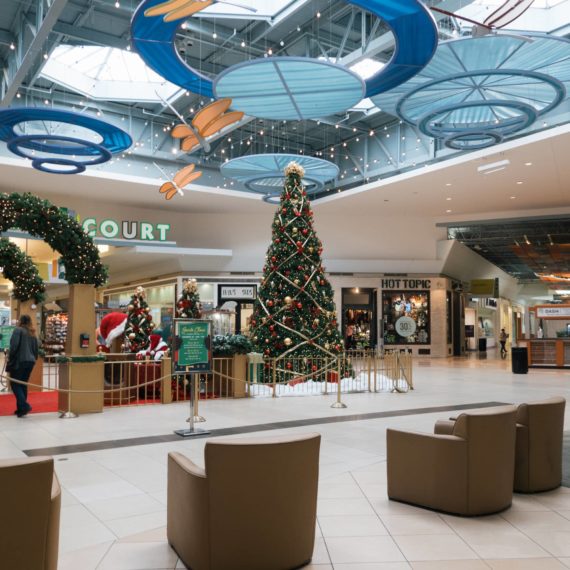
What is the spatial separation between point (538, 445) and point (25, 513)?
12.6 feet

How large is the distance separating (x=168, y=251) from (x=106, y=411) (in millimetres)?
14241

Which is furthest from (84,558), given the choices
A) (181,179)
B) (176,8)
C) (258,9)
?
(181,179)

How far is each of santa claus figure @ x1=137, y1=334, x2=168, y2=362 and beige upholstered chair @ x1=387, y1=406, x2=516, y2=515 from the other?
309 inches

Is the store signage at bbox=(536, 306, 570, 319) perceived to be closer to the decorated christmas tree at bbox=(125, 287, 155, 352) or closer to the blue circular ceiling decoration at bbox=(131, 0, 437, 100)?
the blue circular ceiling decoration at bbox=(131, 0, 437, 100)

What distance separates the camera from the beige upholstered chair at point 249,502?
3121 mm

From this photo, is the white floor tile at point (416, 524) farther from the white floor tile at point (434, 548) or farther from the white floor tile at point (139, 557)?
the white floor tile at point (139, 557)

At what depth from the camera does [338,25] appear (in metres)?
14.8

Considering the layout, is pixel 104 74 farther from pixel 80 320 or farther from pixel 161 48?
pixel 80 320

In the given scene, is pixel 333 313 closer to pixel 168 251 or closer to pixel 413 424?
pixel 413 424

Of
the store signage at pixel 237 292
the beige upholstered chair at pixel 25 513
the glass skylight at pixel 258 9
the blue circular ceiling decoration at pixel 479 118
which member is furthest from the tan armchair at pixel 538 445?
the store signage at pixel 237 292

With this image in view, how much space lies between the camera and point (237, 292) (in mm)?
26062

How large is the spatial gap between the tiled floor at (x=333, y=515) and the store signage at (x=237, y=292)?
57.0 feet

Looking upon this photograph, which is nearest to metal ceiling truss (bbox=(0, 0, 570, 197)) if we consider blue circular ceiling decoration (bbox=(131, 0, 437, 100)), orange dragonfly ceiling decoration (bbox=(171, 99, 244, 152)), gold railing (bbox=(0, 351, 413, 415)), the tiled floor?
blue circular ceiling decoration (bbox=(131, 0, 437, 100))

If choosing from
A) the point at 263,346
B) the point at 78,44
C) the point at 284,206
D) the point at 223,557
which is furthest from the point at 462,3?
the point at 223,557
